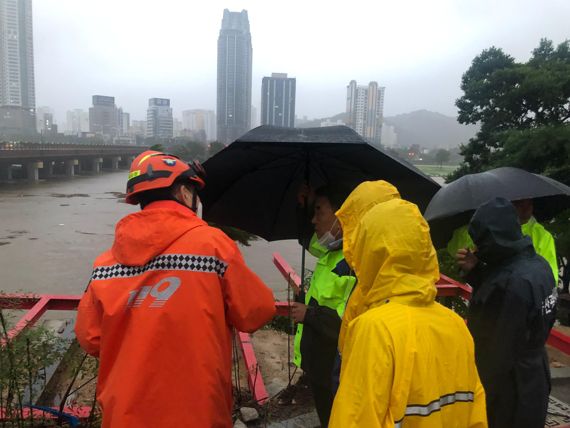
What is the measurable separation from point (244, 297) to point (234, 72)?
4658 centimetres

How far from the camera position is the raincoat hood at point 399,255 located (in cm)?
131

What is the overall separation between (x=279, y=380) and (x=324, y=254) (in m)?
1.93

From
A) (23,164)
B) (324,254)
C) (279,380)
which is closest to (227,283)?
(324,254)

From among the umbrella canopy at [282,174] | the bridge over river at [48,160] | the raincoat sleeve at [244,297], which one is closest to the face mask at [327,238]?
the umbrella canopy at [282,174]

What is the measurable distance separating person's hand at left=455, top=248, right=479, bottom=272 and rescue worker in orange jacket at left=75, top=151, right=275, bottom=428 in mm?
1034

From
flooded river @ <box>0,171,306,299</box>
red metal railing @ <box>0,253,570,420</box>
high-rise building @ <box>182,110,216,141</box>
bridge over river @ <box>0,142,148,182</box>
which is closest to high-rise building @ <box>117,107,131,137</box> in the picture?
high-rise building @ <box>182,110,216,141</box>

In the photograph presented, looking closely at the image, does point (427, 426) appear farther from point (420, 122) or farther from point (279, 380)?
point (420, 122)

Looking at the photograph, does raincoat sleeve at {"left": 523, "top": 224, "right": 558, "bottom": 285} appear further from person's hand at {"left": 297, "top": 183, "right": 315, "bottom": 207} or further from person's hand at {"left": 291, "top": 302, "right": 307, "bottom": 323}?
person's hand at {"left": 291, "top": 302, "right": 307, "bottom": 323}

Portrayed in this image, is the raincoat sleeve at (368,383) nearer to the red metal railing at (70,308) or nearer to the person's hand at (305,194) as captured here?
the person's hand at (305,194)

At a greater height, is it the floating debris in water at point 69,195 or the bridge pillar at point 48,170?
the bridge pillar at point 48,170

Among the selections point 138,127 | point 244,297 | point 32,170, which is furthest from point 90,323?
point 138,127

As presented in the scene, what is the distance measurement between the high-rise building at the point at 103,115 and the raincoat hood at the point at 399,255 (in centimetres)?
11532

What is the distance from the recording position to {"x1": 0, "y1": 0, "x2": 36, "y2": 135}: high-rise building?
74062mm

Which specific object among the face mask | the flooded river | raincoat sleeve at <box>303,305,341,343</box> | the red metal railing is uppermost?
the face mask
